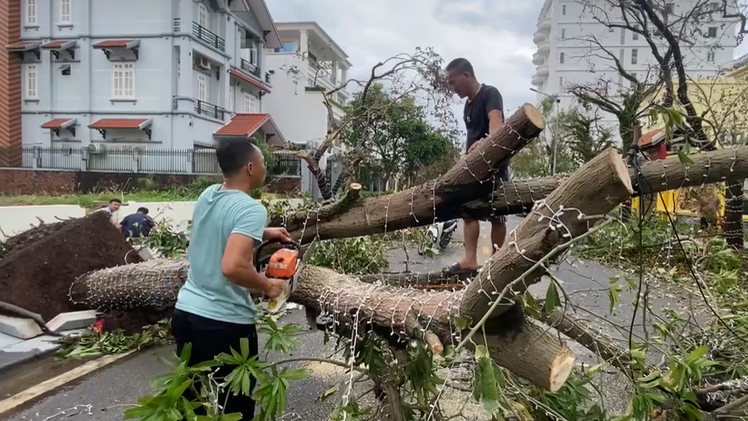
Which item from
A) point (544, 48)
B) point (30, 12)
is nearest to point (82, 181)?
point (30, 12)

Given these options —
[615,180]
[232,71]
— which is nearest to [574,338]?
[615,180]

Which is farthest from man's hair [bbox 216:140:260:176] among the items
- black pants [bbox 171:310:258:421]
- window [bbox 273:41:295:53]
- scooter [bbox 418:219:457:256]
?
window [bbox 273:41:295:53]

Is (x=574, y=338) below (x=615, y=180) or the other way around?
Answer: below

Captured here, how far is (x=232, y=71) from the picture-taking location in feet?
81.4

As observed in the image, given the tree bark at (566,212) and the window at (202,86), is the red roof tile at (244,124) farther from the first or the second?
the tree bark at (566,212)

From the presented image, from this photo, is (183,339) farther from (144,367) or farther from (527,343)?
(144,367)

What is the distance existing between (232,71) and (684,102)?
20.8 meters

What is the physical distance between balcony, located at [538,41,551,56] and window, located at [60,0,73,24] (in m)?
46.7

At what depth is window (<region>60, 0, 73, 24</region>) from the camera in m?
22.2

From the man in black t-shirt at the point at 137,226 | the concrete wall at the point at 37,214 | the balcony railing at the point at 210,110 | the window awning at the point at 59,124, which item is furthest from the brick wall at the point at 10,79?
the man in black t-shirt at the point at 137,226

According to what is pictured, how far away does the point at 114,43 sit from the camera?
21281mm

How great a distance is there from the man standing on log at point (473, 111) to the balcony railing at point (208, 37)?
20.3 meters

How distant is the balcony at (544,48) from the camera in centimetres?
5609

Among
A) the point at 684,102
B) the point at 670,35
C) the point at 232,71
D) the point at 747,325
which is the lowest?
the point at 747,325
